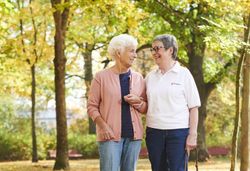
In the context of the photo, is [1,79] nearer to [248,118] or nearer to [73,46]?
[73,46]

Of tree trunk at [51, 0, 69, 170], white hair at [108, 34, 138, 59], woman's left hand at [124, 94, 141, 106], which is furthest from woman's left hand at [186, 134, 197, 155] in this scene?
tree trunk at [51, 0, 69, 170]

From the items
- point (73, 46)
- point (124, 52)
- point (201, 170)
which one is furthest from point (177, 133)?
point (73, 46)

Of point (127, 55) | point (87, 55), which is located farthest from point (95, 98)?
point (87, 55)

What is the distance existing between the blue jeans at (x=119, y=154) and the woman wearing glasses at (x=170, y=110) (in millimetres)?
183

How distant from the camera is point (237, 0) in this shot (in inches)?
406

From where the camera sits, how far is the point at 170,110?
4766mm

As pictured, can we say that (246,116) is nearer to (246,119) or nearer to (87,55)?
(246,119)

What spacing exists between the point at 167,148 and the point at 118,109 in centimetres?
58

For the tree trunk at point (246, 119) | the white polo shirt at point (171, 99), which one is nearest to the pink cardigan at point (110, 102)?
the white polo shirt at point (171, 99)

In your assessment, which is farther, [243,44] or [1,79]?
[1,79]

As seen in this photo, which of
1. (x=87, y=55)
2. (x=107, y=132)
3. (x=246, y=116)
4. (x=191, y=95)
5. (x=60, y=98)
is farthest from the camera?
(x=87, y=55)

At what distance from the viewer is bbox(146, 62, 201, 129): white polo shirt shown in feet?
15.6

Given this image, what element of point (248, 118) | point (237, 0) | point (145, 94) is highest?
point (237, 0)

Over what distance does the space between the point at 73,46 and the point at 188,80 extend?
20.2 m
